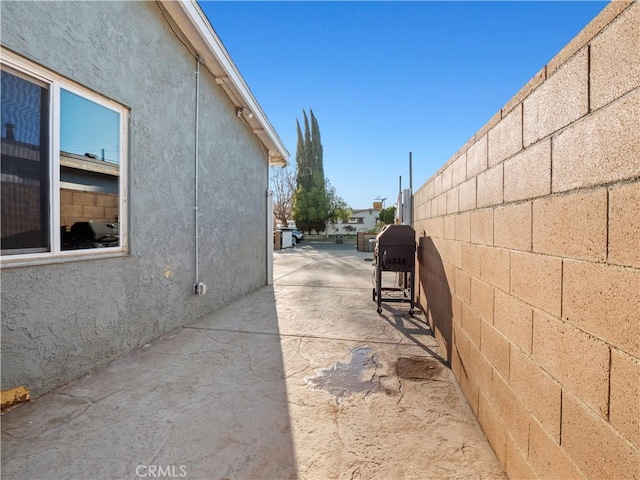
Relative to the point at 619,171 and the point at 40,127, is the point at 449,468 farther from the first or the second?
the point at 40,127

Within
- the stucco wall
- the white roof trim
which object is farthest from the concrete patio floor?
the white roof trim

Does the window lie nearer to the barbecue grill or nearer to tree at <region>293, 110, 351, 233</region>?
the barbecue grill

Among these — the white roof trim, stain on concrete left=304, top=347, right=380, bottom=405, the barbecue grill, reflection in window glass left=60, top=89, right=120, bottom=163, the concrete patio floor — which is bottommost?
the concrete patio floor

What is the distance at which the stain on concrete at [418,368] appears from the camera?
2.95m

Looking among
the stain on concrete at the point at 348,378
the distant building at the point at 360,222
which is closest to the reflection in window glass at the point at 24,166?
the stain on concrete at the point at 348,378

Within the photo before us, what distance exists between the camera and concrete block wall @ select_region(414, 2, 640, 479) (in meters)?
0.98

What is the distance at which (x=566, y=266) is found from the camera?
127 cm

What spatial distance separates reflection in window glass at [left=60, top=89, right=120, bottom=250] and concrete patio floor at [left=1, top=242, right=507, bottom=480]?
1.39 metres

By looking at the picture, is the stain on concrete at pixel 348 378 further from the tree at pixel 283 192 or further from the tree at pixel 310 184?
the tree at pixel 283 192

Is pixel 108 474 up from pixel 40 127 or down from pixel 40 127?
down

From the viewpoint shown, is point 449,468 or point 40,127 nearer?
point 449,468

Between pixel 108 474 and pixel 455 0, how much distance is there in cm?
675

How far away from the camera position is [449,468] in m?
1.80

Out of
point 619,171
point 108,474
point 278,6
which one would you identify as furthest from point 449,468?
point 278,6
